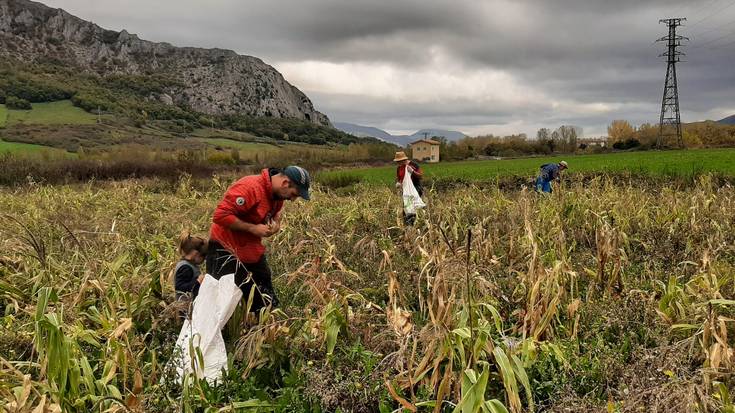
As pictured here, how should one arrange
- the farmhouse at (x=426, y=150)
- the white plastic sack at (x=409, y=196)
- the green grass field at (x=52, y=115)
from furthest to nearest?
the green grass field at (x=52, y=115), the farmhouse at (x=426, y=150), the white plastic sack at (x=409, y=196)

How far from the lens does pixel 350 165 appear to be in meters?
38.4

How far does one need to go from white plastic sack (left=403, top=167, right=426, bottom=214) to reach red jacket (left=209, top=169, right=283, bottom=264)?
3.76m

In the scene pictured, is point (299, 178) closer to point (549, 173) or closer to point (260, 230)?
point (260, 230)

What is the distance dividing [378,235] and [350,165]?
3192cm

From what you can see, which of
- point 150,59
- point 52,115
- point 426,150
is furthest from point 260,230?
point 150,59

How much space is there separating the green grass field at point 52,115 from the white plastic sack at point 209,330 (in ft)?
222

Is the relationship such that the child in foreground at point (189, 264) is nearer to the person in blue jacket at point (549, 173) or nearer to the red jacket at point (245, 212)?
the red jacket at point (245, 212)

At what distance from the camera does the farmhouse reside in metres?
43.8

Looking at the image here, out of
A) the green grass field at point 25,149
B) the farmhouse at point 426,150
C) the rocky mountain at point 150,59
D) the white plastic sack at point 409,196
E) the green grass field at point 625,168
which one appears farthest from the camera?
the rocky mountain at point 150,59

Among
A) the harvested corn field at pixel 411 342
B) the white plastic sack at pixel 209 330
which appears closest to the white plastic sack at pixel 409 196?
the harvested corn field at pixel 411 342

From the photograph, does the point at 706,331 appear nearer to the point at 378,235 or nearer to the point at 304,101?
the point at 378,235

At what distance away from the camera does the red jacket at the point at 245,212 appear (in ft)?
11.4

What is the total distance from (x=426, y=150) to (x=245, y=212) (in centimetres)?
4250

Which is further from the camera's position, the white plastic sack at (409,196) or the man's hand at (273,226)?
the white plastic sack at (409,196)
